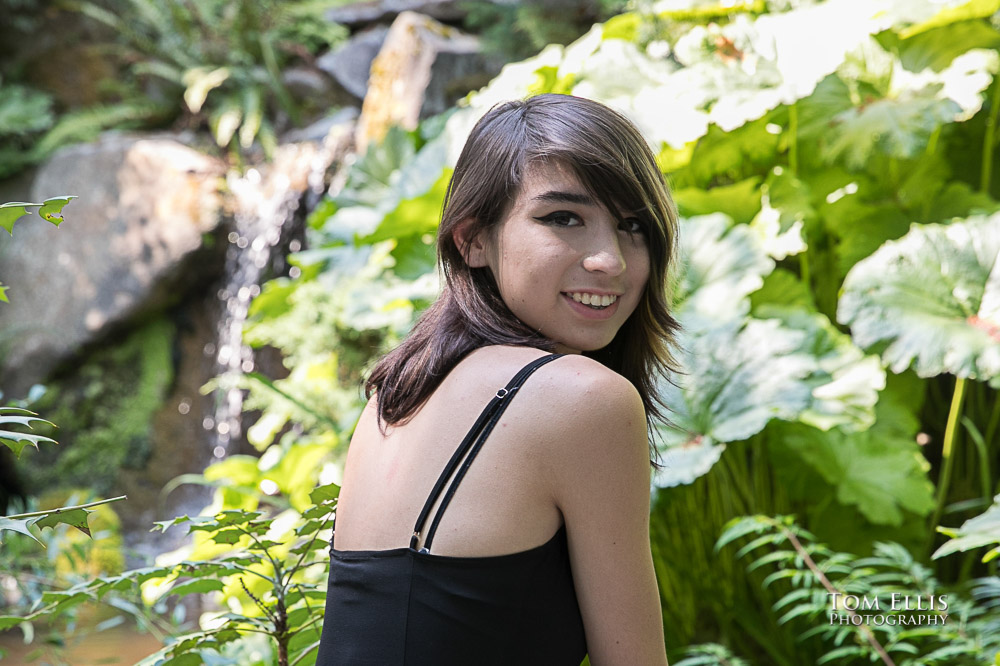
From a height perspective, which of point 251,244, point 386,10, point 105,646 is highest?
point 386,10

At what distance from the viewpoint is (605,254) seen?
1057 millimetres

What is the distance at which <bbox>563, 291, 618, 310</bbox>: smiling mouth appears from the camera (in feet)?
3.53

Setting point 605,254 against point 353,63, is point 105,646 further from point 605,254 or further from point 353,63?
point 353,63

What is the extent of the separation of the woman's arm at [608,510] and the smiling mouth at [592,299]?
0.13m

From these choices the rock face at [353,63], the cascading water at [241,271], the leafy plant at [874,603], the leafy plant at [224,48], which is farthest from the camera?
the rock face at [353,63]

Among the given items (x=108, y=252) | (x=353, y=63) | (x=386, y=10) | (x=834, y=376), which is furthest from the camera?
(x=386, y=10)

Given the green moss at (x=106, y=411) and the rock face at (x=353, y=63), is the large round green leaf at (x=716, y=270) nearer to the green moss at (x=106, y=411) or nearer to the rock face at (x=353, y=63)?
the green moss at (x=106, y=411)

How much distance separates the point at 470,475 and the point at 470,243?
0.34 meters

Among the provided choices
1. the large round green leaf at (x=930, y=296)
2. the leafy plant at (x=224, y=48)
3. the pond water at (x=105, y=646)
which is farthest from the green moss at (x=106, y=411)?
the large round green leaf at (x=930, y=296)

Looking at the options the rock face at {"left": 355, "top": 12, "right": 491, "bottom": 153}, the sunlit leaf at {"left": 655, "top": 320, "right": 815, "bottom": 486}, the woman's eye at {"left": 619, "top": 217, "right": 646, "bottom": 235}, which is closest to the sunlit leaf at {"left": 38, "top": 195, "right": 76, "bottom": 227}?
the woman's eye at {"left": 619, "top": 217, "right": 646, "bottom": 235}

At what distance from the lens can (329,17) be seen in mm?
7613

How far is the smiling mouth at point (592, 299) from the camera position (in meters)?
1.08

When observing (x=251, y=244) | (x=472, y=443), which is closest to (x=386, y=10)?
(x=251, y=244)

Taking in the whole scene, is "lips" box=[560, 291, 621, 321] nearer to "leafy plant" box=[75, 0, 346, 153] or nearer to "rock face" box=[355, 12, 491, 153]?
"rock face" box=[355, 12, 491, 153]
